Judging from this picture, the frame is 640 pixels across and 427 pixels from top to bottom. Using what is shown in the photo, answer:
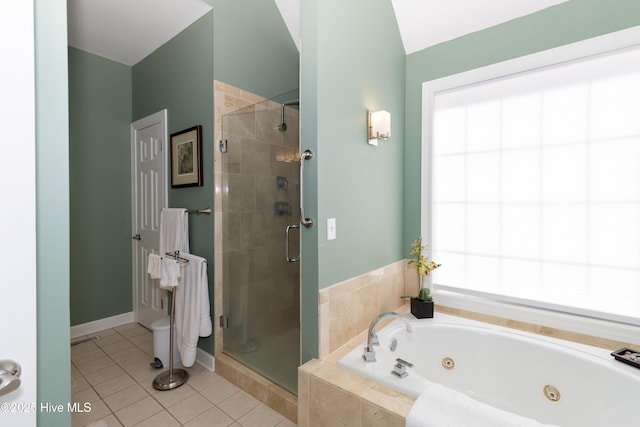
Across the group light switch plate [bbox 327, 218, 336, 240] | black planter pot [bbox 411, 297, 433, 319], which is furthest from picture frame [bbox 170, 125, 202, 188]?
black planter pot [bbox 411, 297, 433, 319]

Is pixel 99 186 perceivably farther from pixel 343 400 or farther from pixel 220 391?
pixel 343 400

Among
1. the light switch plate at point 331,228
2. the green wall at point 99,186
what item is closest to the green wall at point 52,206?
the light switch plate at point 331,228

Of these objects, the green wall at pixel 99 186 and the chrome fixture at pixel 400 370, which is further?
the green wall at pixel 99 186

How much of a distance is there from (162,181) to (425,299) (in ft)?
8.37

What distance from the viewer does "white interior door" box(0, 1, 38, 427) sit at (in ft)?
2.13

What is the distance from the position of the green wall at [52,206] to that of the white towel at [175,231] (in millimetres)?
1681

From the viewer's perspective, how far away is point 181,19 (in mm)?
2430

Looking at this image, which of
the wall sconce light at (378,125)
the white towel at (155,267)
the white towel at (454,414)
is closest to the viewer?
the white towel at (454,414)

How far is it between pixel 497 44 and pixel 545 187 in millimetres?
1000

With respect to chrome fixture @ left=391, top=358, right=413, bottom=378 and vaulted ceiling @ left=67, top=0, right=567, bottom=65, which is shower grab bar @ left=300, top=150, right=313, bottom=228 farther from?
vaulted ceiling @ left=67, top=0, right=567, bottom=65

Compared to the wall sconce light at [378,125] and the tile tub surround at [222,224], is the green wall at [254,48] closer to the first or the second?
the tile tub surround at [222,224]

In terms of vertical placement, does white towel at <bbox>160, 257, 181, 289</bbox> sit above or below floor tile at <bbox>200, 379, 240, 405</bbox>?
above

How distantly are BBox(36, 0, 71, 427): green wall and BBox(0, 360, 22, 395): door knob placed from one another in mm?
66

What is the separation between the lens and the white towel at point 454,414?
1054mm
